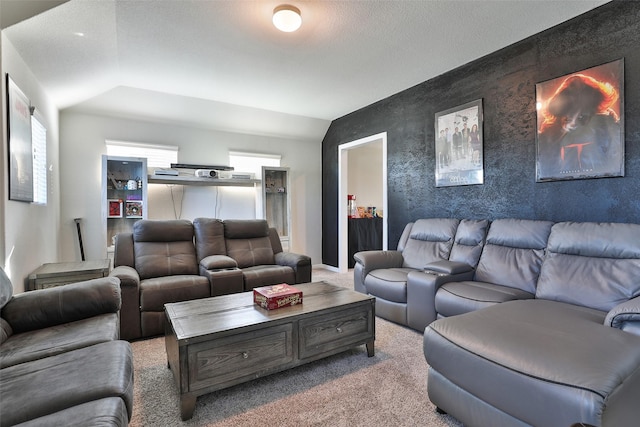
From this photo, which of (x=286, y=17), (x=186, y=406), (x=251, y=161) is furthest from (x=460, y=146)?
(x=186, y=406)

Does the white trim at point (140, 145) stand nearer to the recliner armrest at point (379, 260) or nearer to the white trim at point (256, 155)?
the white trim at point (256, 155)

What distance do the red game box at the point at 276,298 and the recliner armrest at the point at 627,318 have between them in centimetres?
177

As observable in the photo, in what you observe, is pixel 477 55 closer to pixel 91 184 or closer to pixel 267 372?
pixel 267 372

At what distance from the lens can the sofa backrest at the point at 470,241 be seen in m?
2.97

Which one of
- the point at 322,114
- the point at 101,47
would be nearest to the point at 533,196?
the point at 322,114

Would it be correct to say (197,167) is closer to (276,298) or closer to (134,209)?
(134,209)

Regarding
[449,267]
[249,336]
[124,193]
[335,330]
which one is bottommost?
[335,330]

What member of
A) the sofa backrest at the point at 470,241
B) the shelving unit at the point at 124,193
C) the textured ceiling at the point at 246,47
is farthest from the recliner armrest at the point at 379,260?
the shelving unit at the point at 124,193

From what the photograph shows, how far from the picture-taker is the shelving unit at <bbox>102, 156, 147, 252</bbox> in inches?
156

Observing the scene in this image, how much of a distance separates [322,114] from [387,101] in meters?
1.18

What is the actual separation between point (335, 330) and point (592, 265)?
1871 millimetres

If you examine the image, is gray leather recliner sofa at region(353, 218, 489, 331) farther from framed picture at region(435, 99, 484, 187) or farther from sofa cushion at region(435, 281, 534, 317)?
framed picture at region(435, 99, 484, 187)

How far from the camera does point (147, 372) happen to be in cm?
213

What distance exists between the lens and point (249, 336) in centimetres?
182
